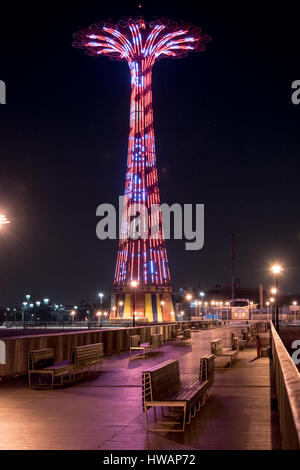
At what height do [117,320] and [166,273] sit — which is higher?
[166,273]

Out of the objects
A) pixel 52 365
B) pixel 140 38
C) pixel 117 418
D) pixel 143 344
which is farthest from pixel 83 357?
pixel 140 38

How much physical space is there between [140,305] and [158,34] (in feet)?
102

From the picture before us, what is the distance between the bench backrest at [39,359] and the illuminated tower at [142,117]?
46.2 m

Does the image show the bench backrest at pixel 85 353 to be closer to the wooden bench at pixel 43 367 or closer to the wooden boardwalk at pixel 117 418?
the wooden bench at pixel 43 367

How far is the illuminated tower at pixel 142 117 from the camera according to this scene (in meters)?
57.3

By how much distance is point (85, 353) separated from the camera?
1605 centimetres

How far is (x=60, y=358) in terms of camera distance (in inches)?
722

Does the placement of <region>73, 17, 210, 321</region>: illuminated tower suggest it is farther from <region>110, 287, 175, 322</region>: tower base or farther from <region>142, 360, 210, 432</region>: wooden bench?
<region>142, 360, 210, 432</region>: wooden bench

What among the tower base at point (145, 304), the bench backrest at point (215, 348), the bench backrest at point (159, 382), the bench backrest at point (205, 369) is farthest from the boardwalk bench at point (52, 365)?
the tower base at point (145, 304)

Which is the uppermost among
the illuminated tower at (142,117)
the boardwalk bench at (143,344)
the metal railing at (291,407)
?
the illuminated tower at (142,117)

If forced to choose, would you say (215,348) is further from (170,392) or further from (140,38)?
(140,38)

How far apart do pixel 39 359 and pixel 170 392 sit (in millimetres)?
5544
